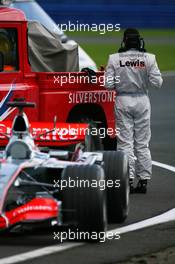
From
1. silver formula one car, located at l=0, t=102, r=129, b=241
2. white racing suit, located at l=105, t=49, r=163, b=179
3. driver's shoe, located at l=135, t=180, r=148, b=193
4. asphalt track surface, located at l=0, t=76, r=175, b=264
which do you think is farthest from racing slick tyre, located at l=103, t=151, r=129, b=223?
driver's shoe, located at l=135, t=180, r=148, b=193

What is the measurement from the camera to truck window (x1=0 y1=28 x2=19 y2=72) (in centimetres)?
1412

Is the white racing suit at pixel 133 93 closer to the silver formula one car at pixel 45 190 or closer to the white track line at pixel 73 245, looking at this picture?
the white track line at pixel 73 245

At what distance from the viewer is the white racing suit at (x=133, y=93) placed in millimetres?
13281

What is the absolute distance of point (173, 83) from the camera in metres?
28.7

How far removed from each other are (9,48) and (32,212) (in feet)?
14.7

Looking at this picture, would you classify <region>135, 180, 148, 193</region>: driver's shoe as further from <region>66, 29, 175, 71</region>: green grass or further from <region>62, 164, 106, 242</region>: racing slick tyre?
<region>66, 29, 175, 71</region>: green grass

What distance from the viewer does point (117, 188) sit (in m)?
11.1

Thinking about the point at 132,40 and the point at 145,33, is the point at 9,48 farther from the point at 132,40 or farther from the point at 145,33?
the point at 145,33

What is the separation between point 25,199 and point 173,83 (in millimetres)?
18834

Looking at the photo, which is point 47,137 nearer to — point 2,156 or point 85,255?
point 2,156

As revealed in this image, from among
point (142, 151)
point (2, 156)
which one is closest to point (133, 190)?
point (142, 151)

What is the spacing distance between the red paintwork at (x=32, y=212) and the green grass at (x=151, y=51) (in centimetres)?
2158

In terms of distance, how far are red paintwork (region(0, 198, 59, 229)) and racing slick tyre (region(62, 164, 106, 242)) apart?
135mm

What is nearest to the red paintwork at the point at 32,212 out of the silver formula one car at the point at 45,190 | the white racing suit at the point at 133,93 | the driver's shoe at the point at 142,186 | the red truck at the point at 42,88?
the silver formula one car at the point at 45,190
